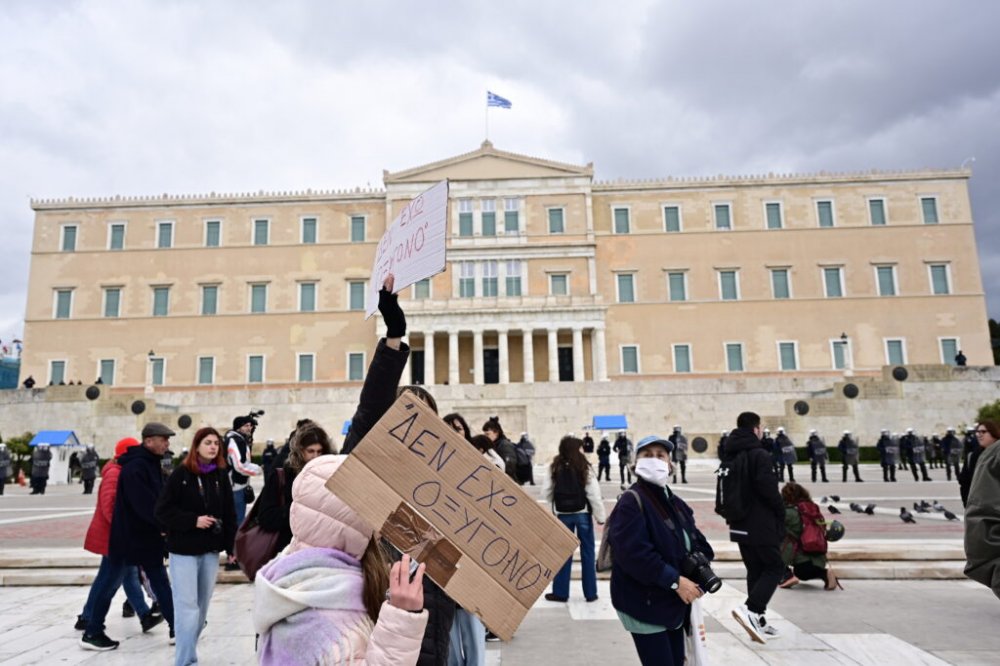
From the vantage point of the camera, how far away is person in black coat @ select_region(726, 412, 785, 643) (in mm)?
4836

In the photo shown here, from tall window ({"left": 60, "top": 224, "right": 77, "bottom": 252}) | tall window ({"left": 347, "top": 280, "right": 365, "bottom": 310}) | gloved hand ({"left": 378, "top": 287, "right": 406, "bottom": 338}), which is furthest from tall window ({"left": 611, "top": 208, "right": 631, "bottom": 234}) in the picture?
gloved hand ({"left": 378, "top": 287, "right": 406, "bottom": 338})

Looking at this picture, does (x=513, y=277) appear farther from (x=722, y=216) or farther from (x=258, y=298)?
(x=258, y=298)

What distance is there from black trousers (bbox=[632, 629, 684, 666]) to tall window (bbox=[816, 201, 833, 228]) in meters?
42.0

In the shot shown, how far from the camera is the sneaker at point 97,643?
15.8 ft

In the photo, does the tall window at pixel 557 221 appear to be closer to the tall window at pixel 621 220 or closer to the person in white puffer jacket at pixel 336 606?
the tall window at pixel 621 220

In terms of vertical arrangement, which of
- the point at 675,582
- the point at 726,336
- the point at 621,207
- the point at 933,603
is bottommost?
the point at 933,603

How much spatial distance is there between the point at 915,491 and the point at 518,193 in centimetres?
2903

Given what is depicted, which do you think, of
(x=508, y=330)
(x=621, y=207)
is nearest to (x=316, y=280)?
(x=508, y=330)

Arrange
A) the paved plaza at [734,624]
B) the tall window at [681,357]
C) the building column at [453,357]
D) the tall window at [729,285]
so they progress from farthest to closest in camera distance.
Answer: the tall window at [729,285] < the tall window at [681,357] < the building column at [453,357] < the paved plaza at [734,624]

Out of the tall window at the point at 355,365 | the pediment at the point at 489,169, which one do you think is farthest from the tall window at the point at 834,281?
the tall window at the point at 355,365

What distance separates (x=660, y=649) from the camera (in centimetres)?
330

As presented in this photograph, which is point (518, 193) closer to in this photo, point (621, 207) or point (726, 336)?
point (621, 207)

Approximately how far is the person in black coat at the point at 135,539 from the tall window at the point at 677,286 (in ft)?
122

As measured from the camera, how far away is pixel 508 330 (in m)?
37.3
